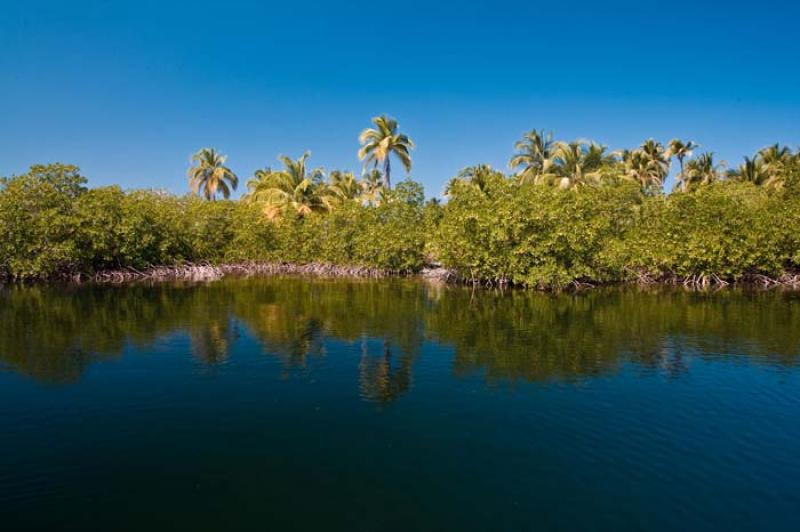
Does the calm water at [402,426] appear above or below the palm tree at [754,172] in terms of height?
below

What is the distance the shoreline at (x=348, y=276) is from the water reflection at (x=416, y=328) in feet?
18.4

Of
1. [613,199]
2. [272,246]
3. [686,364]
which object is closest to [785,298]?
[613,199]

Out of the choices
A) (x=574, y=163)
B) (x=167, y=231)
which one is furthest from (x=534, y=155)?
(x=167, y=231)

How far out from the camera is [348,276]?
175 ft

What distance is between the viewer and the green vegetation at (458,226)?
38312mm

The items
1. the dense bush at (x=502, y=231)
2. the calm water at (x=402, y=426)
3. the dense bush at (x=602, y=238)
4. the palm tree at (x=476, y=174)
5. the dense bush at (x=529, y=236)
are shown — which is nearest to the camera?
the calm water at (x=402, y=426)

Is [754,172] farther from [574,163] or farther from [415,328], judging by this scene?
[415,328]

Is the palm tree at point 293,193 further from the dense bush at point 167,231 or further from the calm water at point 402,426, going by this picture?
the calm water at point 402,426

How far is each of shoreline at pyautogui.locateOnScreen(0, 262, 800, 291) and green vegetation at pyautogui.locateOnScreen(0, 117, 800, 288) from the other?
1.38 ft

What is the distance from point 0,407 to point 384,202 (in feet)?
144

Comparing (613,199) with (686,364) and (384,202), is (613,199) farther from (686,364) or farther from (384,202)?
(686,364)

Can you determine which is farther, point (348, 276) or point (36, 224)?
Result: point (348, 276)

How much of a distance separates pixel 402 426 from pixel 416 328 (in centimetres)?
1157

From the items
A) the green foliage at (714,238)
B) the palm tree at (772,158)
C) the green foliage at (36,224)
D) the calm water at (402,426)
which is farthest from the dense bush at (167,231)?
the palm tree at (772,158)
